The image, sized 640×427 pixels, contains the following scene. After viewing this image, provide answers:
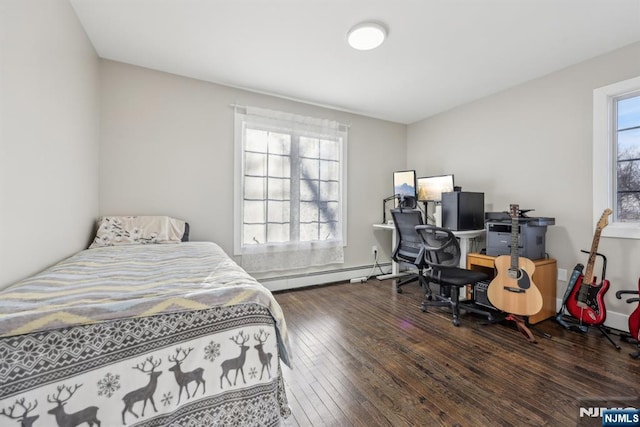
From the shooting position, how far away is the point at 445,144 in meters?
3.69

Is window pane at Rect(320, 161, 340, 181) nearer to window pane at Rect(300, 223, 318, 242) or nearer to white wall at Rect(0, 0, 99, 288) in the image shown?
window pane at Rect(300, 223, 318, 242)

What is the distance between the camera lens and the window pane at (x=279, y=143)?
10.4 feet

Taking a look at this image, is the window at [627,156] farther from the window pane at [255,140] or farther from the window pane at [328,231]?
the window pane at [255,140]

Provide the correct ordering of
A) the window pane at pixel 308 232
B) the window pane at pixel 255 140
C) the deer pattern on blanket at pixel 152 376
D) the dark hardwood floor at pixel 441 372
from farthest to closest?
the window pane at pixel 308 232
the window pane at pixel 255 140
the dark hardwood floor at pixel 441 372
the deer pattern on blanket at pixel 152 376

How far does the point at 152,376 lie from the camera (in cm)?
81

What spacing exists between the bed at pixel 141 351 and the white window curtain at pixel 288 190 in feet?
6.46

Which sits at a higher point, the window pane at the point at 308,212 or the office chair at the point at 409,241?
the window pane at the point at 308,212

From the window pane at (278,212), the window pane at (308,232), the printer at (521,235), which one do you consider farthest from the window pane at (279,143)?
the printer at (521,235)

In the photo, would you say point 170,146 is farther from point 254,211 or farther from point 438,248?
point 438,248

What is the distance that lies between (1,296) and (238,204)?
217 centimetres

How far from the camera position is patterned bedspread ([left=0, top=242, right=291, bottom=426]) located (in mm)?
695

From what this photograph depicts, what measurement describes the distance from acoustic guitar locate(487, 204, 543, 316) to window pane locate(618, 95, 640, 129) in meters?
1.19

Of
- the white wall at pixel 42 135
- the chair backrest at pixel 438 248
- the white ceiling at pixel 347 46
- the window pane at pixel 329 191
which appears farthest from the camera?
the window pane at pixel 329 191

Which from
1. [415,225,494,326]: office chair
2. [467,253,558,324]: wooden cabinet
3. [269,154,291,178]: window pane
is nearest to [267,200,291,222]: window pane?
[269,154,291,178]: window pane
